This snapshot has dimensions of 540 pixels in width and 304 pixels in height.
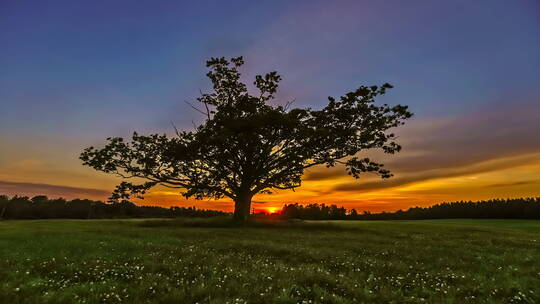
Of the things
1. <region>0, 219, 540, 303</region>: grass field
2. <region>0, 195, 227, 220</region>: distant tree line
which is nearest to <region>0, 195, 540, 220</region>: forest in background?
<region>0, 195, 227, 220</region>: distant tree line

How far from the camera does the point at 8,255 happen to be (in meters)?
13.9

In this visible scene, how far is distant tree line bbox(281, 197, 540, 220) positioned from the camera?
10631cm

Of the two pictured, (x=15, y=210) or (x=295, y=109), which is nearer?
(x=295, y=109)

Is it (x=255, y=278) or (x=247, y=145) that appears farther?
(x=247, y=145)

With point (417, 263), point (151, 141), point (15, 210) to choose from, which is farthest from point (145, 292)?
point (15, 210)

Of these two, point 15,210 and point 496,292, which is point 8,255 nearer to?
point 496,292

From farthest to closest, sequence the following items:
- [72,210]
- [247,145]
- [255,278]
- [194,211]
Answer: [194,211]
[72,210]
[247,145]
[255,278]

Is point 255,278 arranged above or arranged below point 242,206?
below

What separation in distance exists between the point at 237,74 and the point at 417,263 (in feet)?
115

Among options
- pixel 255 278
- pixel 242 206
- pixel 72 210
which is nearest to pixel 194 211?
pixel 72 210

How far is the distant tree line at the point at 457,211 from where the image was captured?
106312 millimetres

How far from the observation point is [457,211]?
408 ft

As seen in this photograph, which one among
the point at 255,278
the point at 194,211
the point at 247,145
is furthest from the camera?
the point at 194,211

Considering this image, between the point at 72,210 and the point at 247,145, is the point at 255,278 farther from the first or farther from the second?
the point at 72,210
